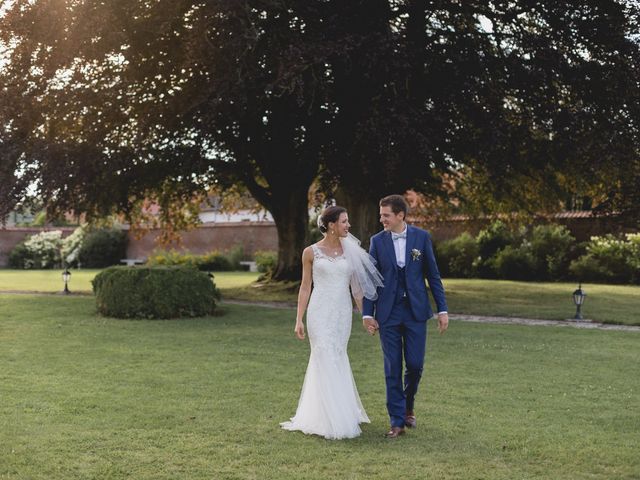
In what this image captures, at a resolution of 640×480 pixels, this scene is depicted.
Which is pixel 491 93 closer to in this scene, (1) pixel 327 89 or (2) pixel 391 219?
(1) pixel 327 89

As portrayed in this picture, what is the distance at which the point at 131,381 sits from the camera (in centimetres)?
887

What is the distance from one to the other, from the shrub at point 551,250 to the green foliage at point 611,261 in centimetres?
73

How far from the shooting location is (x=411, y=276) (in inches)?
259

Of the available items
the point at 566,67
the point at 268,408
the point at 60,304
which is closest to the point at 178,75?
the point at 60,304

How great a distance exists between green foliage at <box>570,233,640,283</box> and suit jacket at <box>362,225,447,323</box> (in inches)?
878

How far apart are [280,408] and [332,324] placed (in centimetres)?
113

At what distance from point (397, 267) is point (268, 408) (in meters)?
1.96

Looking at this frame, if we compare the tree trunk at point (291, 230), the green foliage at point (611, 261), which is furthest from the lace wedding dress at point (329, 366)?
the green foliage at point (611, 261)

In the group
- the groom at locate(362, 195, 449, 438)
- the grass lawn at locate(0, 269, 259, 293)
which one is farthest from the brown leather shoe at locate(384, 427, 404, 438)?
the grass lawn at locate(0, 269, 259, 293)

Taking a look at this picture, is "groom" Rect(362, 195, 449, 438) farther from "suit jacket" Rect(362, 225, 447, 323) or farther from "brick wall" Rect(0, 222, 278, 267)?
"brick wall" Rect(0, 222, 278, 267)

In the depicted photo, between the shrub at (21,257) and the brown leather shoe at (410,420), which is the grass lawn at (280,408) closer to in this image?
the brown leather shoe at (410,420)

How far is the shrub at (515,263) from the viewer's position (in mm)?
29447

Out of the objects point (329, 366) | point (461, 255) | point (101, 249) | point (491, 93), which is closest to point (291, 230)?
point (491, 93)

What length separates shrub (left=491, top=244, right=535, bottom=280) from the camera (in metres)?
29.4
